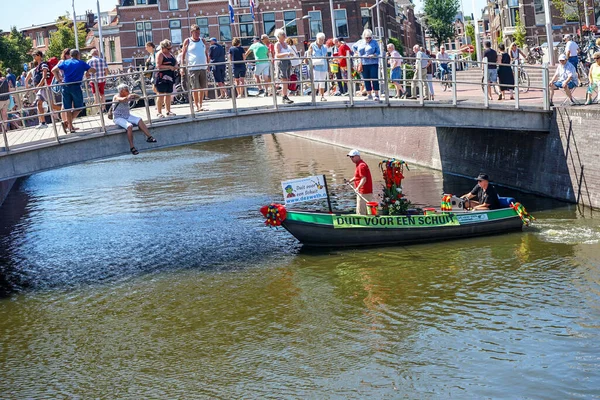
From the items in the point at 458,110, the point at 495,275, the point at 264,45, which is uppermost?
the point at 264,45

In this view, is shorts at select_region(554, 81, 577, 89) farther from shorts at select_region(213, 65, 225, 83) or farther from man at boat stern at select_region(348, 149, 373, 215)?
shorts at select_region(213, 65, 225, 83)

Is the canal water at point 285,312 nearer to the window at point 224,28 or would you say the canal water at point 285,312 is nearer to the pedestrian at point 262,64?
the pedestrian at point 262,64

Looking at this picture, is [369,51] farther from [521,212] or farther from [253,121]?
[521,212]

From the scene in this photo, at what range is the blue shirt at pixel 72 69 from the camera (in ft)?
68.8

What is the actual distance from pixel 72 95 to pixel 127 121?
139 cm

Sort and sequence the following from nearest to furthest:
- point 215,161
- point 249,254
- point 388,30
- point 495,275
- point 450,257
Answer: point 495,275
point 450,257
point 249,254
point 215,161
point 388,30

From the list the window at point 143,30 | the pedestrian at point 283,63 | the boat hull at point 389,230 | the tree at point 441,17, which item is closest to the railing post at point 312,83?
the pedestrian at point 283,63

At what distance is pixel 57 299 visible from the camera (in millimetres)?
18484

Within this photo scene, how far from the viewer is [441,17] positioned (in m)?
93.2

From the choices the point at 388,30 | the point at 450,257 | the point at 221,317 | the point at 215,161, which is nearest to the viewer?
the point at 221,317

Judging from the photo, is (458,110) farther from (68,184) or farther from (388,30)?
(388,30)

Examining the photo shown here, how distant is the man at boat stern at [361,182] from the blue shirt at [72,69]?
259 inches

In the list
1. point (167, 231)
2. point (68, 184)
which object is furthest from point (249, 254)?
point (68, 184)

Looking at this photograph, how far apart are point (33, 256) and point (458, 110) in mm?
11879
